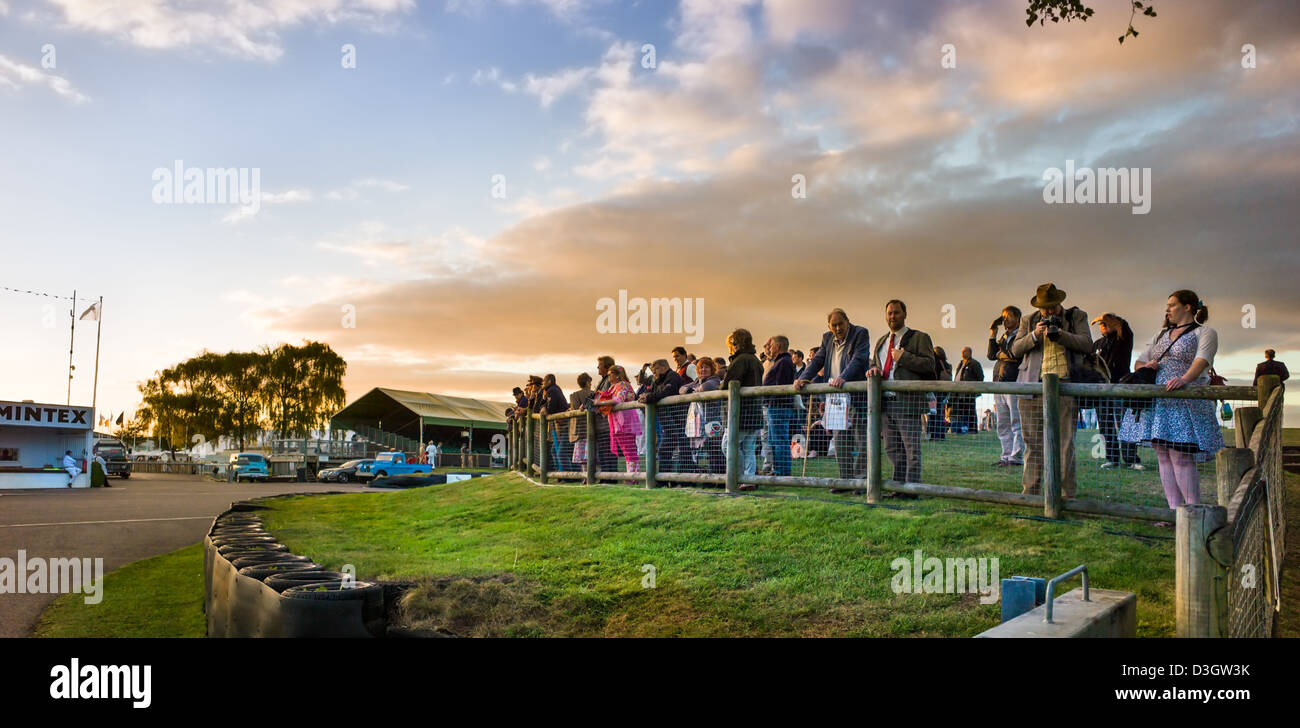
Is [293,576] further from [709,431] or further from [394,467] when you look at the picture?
[394,467]

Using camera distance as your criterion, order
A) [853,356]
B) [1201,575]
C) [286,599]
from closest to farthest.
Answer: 1. [1201,575]
2. [286,599]
3. [853,356]

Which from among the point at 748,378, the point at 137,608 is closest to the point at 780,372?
the point at 748,378

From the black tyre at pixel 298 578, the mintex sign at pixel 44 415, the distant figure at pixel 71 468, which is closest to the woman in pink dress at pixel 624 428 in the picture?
the black tyre at pixel 298 578

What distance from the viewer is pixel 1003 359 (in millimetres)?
11398

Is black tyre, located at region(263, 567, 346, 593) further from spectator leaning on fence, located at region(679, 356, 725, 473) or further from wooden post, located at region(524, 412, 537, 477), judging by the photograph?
wooden post, located at region(524, 412, 537, 477)

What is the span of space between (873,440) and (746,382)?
2258mm

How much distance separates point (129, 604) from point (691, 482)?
618 centimetres

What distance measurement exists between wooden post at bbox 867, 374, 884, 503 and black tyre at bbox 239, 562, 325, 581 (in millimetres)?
5291

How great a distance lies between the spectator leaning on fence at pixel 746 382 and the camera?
34.1 feet

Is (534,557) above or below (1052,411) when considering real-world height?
below

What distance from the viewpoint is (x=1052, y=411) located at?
26.4 feet
